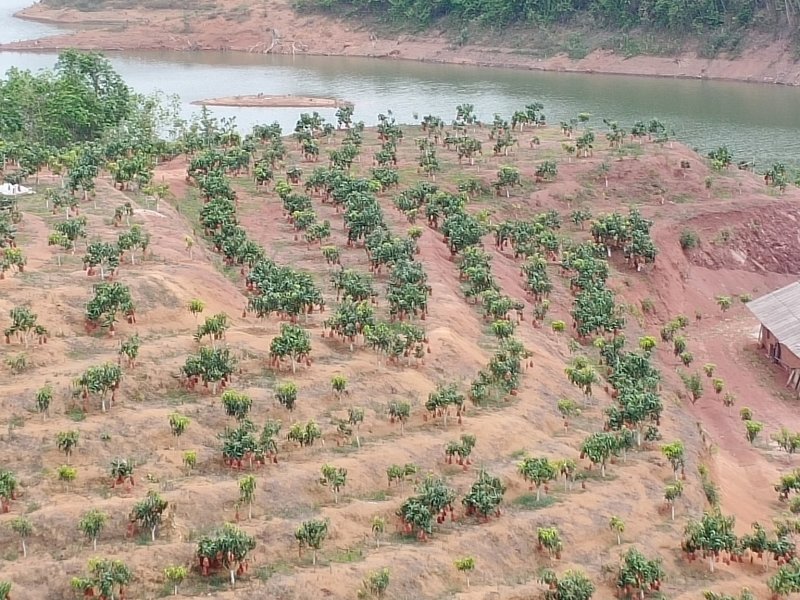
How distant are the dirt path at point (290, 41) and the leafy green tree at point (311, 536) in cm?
10725

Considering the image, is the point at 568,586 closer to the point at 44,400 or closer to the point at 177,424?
the point at 177,424

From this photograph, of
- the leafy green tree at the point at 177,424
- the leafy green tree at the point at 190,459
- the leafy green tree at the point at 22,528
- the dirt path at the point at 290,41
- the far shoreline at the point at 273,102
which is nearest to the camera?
the leafy green tree at the point at 22,528

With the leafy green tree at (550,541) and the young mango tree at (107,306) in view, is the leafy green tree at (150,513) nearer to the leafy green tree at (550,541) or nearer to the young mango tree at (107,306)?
the young mango tree at (107,306)

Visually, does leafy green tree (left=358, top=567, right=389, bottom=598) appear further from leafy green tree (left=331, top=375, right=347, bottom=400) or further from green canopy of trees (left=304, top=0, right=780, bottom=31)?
green canopy of trees (left=304, top=0, right=780, bottom=31)

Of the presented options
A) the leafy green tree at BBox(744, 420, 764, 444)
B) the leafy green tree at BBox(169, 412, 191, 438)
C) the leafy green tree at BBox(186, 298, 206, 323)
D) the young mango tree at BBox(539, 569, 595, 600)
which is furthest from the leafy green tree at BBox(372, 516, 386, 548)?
the leafy green tree at BBox(744, 420, 764, 444)

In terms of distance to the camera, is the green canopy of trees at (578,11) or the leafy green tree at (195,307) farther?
the green canopy of trees at (578,11)

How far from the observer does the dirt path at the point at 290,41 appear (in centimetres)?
13500

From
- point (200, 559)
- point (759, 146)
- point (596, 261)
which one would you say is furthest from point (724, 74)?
point (200, 559)

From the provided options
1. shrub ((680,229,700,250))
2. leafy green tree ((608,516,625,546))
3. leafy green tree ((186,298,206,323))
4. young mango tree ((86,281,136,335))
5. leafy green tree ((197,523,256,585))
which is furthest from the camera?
shrub ((680,229,700,250))

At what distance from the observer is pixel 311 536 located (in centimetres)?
3362

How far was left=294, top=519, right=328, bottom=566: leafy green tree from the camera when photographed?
3359 cm

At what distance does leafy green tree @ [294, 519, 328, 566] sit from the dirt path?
107m

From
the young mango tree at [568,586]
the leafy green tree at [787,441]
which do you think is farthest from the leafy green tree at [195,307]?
the leafy green tree at [787,441]

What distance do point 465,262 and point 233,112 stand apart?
58808mm
